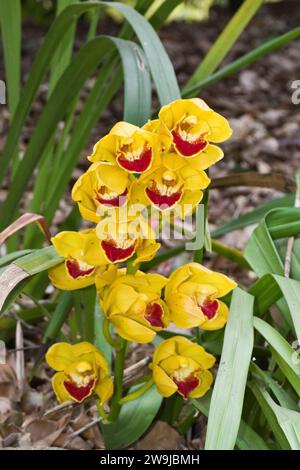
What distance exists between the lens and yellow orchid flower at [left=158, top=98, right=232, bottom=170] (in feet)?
3.56

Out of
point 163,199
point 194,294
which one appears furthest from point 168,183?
point 194,294

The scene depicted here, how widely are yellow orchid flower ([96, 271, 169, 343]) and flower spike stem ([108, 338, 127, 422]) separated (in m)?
0.10

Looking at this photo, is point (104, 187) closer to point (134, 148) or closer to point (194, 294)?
point (134, 148)

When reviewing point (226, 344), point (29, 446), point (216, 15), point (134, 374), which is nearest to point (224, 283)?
point (226, 344)

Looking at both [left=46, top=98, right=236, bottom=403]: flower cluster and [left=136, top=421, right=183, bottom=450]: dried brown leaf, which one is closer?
[left=46, top=98, right=236, bottom=403]: flower cluster

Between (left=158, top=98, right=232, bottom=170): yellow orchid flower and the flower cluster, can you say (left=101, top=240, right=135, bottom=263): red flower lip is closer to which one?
the flower cluster

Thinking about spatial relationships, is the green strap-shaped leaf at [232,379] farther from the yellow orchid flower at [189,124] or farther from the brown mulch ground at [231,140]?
the brown mulch ground at [231,140]

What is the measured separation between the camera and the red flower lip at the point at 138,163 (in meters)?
1.05

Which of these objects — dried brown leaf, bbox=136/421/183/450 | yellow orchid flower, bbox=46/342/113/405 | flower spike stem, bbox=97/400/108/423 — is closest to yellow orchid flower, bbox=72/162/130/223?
yellow orchid flower, bbox=46/342/113/405

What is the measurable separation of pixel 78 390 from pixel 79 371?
0.03 meters

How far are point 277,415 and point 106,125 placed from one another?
2.00 meters

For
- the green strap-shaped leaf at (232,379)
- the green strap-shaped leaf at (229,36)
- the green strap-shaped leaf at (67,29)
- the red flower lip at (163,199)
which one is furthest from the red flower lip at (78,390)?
the green strap-shaped leaf at (229,36)

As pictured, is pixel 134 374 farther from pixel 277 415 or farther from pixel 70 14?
pixel 70 14

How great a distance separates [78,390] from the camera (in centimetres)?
122
